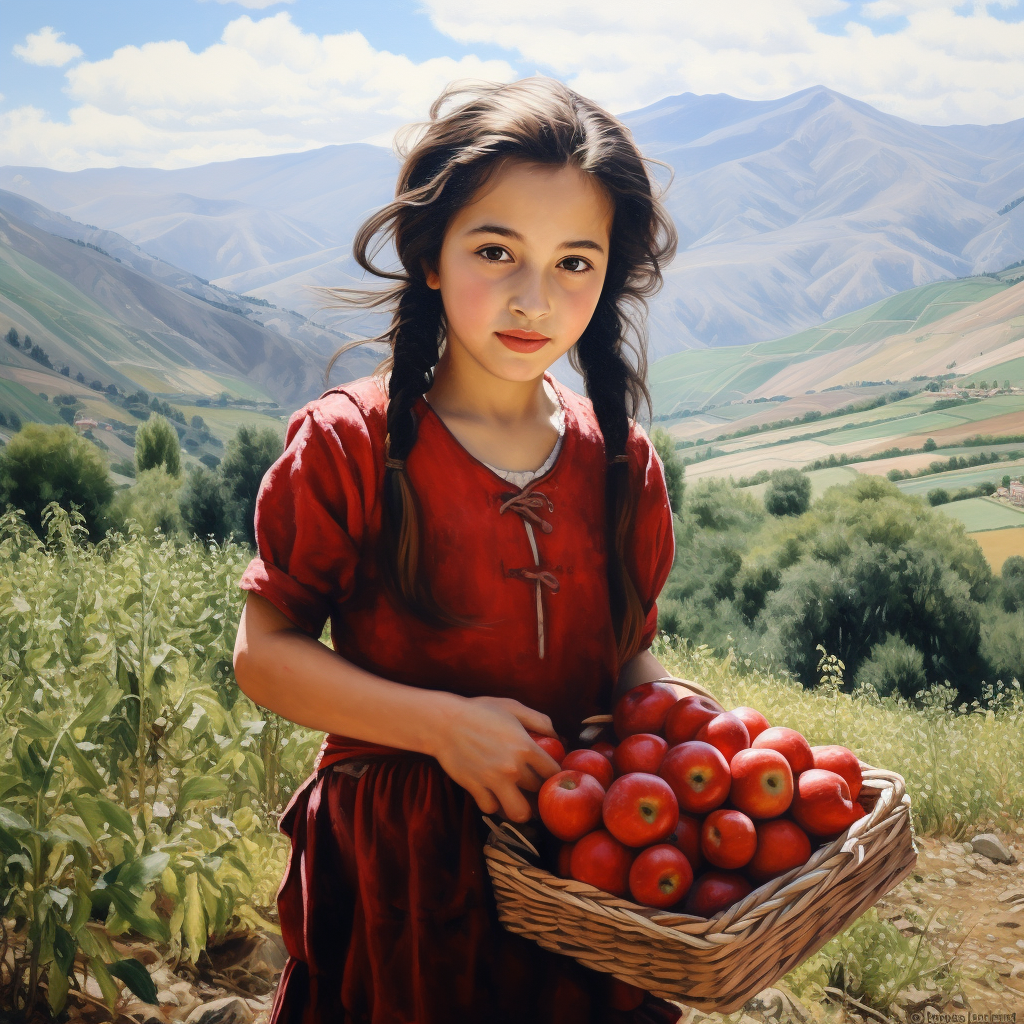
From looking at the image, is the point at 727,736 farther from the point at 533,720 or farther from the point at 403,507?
the point at 403,507

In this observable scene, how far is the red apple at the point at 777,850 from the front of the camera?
3.06ft

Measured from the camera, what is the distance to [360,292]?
50.0 inches

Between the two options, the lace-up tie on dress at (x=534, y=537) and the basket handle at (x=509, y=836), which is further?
the lace-up tie on dress at (x=534, y=537)

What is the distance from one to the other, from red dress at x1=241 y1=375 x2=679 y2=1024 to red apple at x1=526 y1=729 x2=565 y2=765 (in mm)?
Result: 115

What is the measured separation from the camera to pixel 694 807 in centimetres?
97

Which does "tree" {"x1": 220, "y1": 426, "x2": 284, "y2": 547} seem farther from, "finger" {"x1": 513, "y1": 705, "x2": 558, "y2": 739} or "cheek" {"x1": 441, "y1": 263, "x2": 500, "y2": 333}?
"finger" {"x1": 513, "y1": 705, "x2": 558, "y2": 739}

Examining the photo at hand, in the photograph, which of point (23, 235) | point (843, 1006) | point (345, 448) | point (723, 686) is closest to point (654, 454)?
point (345, 448)

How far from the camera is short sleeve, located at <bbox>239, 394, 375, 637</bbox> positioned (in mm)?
1020

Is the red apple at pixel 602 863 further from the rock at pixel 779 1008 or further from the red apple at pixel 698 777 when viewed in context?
the rock at pixel 779 1008

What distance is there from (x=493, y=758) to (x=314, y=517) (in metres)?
0.35

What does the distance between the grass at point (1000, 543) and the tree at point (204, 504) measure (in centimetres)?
392

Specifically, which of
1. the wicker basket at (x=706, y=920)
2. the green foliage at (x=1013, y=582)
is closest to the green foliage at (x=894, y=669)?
the green foliage at (x=1013, y=582)

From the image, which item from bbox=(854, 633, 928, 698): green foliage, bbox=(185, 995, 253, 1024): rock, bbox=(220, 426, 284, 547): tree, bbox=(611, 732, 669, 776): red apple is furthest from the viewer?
bbox=(220, 426, 284, 547): tree

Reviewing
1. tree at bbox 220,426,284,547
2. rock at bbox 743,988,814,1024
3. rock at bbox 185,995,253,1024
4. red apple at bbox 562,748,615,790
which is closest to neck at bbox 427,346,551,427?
red apple at bbox 562,748,615,790
